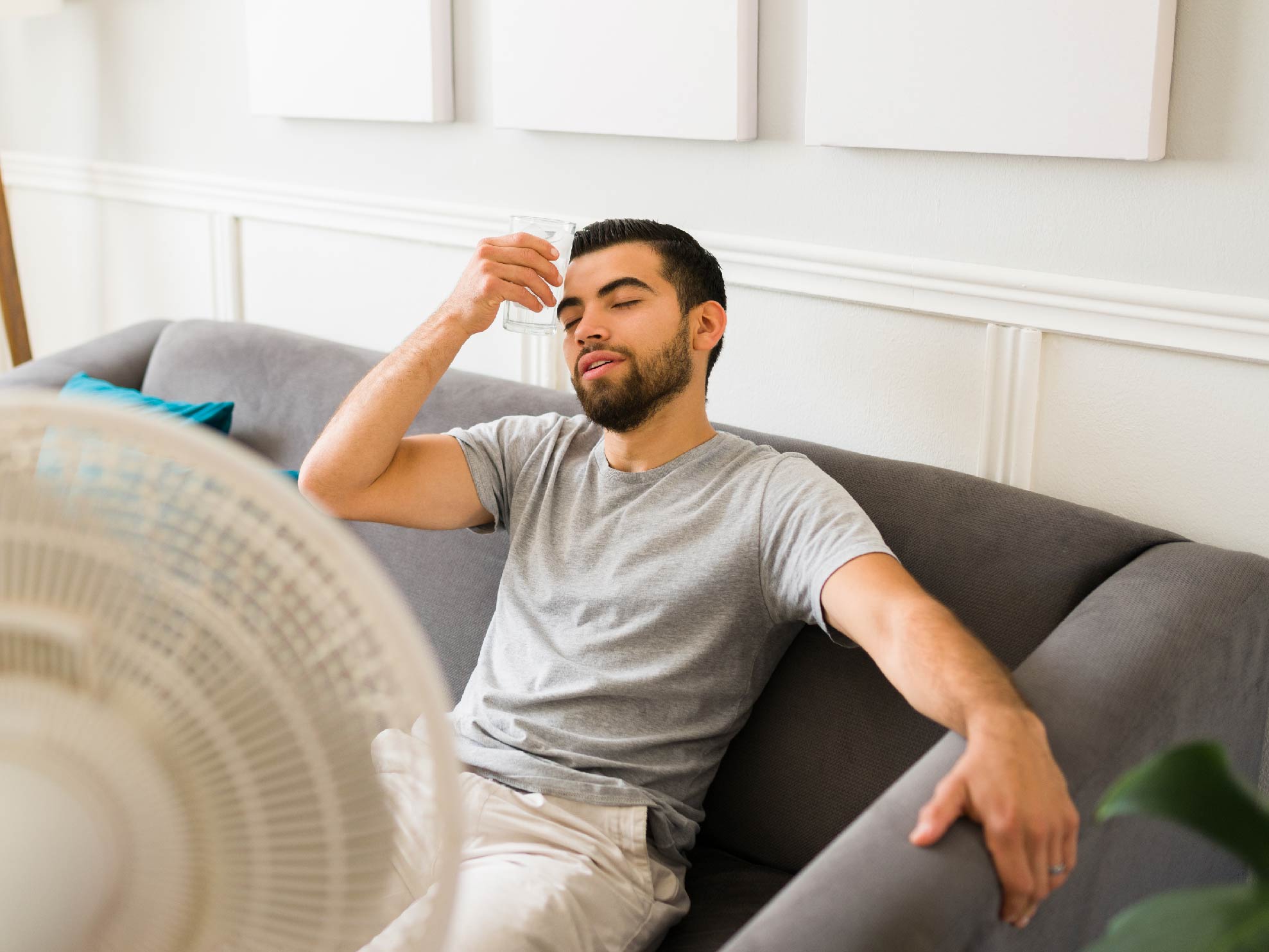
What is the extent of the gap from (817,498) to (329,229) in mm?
1453

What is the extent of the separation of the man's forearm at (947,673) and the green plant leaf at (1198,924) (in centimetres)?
52

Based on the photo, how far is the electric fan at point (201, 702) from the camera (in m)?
0.53

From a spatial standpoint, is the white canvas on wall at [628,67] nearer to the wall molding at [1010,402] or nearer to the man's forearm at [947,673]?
the wall molding at [1010,402]

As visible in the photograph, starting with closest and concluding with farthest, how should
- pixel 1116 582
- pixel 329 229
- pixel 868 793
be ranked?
1. pixel 1116 582
2. pixel 868 793
3. pixel 329 229

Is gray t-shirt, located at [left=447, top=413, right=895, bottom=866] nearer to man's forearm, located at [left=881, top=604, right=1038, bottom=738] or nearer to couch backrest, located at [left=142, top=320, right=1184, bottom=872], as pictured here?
couch backrest, located at [left=142, top=320, right=1184, bottom=872]

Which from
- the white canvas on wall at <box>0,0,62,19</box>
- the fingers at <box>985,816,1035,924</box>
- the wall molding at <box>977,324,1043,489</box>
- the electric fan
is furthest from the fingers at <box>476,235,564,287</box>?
the white canvas on wall at <box>0,0,62,19</box>

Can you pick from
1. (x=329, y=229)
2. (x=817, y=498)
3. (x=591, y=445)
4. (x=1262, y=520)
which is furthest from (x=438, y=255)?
(x=1262, y=520)

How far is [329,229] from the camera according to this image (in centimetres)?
249

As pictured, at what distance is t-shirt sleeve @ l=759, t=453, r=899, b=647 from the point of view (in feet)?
4.33

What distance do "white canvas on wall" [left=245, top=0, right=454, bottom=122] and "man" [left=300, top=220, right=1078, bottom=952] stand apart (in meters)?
0.68

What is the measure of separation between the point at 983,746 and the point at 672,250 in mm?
868

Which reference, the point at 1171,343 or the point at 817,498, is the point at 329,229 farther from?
the point at 1171,343

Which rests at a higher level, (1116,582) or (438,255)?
(438,255)

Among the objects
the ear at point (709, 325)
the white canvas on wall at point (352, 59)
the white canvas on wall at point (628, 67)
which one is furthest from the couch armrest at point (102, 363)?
the ear at point (709, 325)
